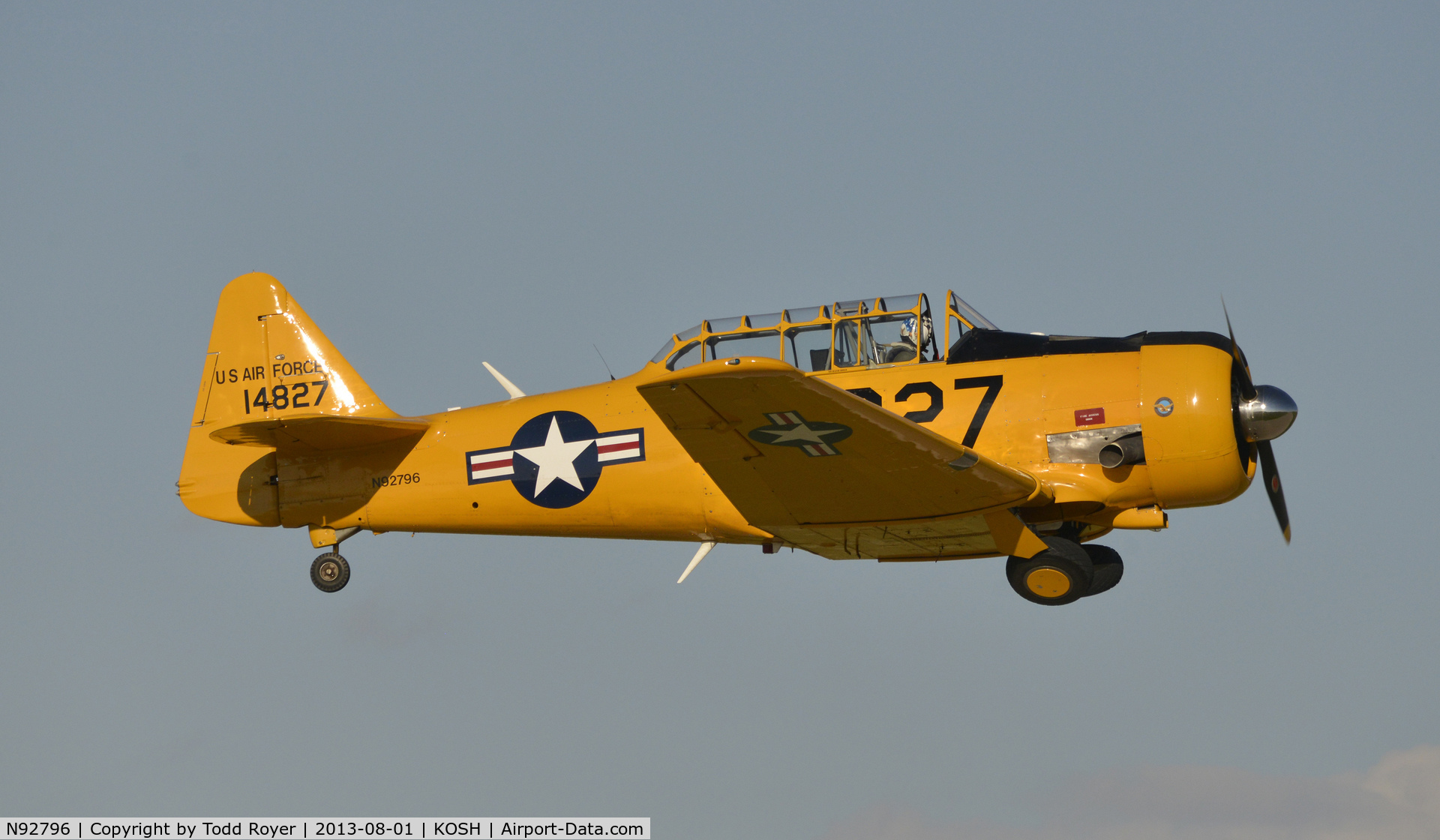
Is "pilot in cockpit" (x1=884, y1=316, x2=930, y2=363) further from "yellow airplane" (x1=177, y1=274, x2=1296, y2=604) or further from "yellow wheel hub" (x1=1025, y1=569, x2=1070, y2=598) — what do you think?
"yellow wheel hub" (x1=1025, y1=569, x2=1070, y2=598)

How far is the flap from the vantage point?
12.4 meters

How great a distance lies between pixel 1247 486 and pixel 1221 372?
93 cm

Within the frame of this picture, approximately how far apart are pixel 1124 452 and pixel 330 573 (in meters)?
6.88

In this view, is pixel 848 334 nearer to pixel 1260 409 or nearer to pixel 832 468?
pixel 832 468

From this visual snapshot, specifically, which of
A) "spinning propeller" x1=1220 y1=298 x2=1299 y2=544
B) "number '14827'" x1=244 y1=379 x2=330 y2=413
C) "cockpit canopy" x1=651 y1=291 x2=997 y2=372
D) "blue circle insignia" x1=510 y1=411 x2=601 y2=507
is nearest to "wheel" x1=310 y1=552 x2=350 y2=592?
"number '14827'" x1=244 y1=379 x2=330 y2=413

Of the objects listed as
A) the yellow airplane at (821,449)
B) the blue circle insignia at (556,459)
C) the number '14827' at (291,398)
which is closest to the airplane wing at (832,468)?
the yellow airplane at (821,449)

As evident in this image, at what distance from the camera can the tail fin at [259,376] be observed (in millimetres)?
13867

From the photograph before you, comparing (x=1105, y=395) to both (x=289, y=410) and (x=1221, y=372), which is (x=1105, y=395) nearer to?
(x=1221, y=372)

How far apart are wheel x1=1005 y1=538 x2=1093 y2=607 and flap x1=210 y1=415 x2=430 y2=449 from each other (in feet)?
16.7

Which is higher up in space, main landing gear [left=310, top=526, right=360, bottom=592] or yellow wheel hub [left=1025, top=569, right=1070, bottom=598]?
main landing gear [left=310, top=526, right=360, bottom=592]

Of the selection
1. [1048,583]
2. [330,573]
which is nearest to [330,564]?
[330,573]

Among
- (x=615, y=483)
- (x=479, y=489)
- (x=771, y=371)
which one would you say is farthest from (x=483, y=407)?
(x=771, y=371)

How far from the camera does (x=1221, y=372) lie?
11109mm

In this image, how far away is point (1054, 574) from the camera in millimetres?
11562
